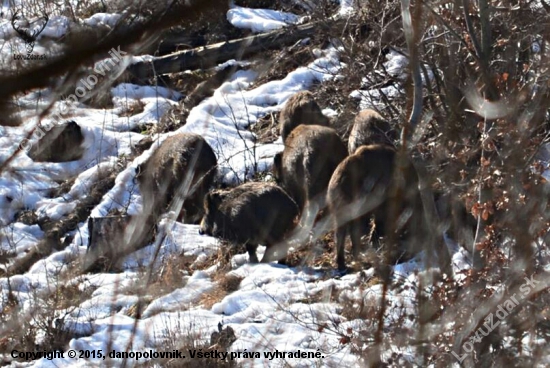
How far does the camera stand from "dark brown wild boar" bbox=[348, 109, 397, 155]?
1071 centimetres

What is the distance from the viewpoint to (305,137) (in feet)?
36.6

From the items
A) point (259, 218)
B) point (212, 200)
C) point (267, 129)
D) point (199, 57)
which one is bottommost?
point (259, 218)

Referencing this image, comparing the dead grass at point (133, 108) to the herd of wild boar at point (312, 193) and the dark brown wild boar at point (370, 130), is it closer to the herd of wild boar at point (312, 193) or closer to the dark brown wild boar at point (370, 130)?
the herd of wild boar at point (312, 193)

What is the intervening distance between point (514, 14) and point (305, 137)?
14.3ft

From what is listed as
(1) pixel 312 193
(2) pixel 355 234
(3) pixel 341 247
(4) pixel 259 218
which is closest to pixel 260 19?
(1) pixel 312 193

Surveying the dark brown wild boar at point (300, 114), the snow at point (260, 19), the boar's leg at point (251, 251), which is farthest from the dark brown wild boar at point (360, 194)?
the snow at point (260, 19)

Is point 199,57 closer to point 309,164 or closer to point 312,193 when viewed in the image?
point 309,164

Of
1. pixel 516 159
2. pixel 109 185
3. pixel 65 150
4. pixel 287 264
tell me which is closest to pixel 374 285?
pixel 287 264

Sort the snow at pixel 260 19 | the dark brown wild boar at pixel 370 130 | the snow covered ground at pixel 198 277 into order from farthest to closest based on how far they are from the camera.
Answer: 1. the snow at pixel 260 19
2. the dark brown wild boar at pixel 370 130
3. the snow covered ground at pixel 198 277

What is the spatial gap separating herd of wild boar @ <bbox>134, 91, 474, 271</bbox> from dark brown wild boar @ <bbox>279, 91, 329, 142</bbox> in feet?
0.26

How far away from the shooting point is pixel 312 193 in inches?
427

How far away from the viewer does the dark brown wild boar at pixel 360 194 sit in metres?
9.68

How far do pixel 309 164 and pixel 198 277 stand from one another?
2.28m

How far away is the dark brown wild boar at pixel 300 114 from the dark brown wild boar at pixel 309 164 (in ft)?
2.58
